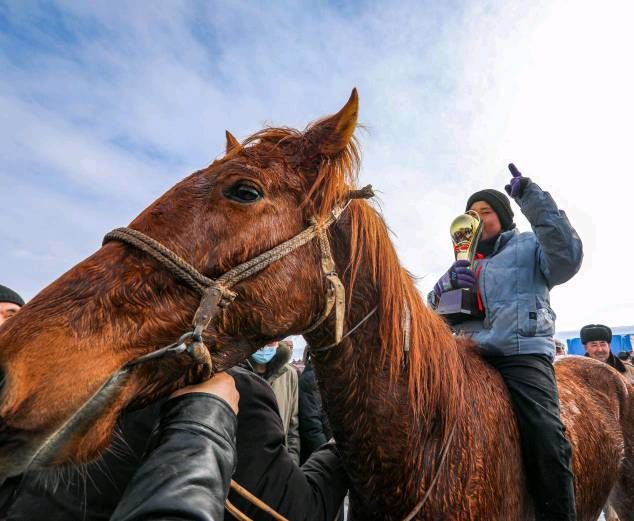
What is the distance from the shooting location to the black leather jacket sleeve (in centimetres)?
99

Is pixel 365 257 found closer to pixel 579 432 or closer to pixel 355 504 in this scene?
pixel 355 504

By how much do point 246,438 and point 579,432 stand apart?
2305 millimetres

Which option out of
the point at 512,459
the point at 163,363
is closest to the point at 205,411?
the point at 163,363

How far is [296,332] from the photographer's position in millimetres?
1667

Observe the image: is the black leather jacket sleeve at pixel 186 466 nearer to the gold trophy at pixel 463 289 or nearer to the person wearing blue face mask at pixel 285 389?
the gold trophy at pixel 463 289

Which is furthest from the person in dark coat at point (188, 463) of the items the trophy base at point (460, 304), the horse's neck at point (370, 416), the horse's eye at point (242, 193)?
the trophy base at point (460, 304)

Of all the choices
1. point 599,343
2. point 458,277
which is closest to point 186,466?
point 458,277

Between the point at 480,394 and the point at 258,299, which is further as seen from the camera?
the point at 480,394

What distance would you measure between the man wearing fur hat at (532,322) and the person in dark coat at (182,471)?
44.7 inches

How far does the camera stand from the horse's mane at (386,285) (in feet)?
5.84

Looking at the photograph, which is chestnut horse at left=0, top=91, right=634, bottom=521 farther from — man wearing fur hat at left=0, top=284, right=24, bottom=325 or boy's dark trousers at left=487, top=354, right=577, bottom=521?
man wearing fur hat at left=0, top=284, right=24, bottom=325

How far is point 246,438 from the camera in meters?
1.58

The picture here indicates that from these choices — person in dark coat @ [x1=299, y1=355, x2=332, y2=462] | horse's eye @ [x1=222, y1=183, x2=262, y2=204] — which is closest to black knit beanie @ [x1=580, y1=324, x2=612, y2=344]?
person in dark coat @ [x1=299, y1=355, x2=332, y2=462]

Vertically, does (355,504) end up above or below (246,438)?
below
